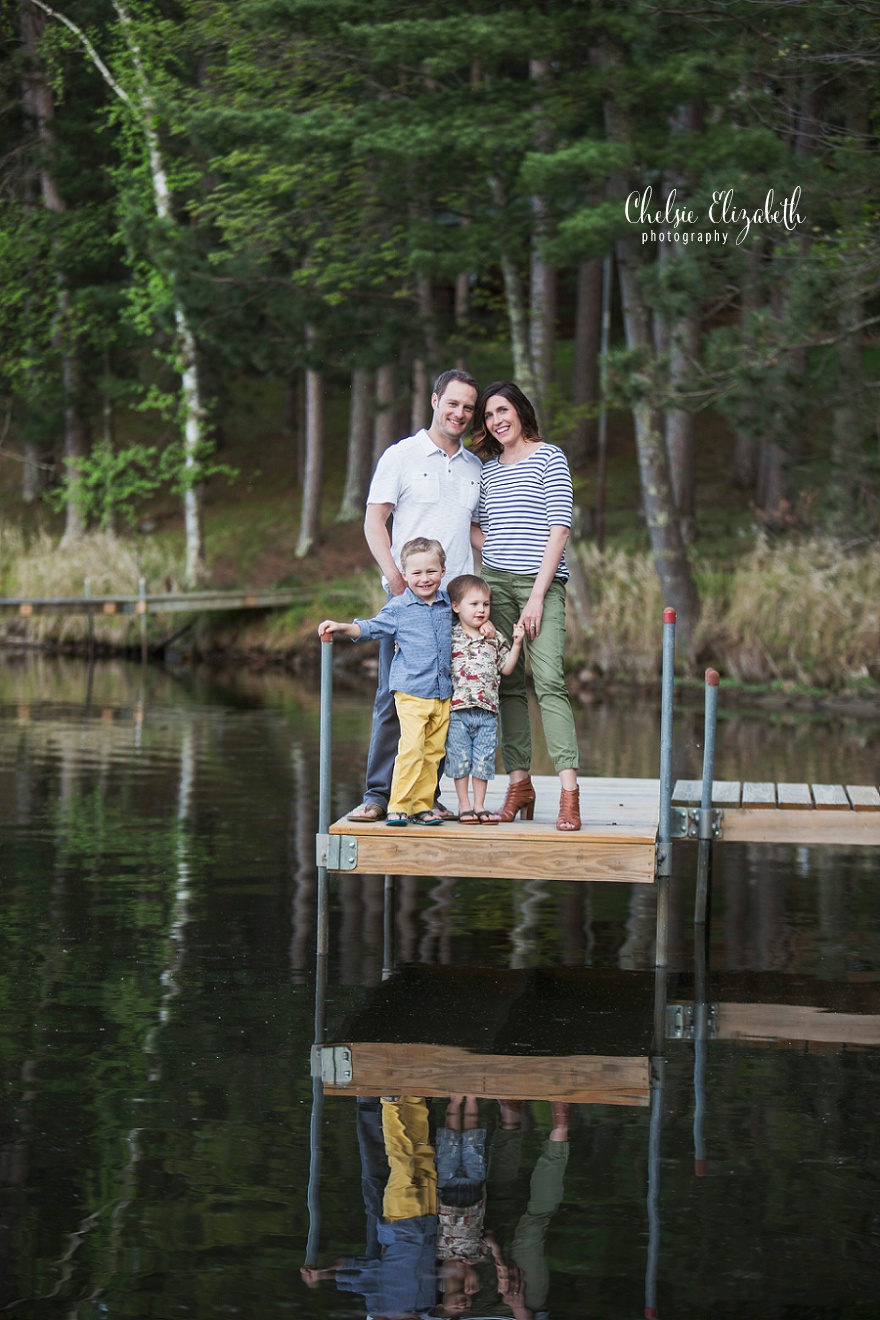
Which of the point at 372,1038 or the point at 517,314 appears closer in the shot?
the point at 372,1038

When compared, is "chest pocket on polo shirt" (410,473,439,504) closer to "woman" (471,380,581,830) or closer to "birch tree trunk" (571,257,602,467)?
"woman" (471,380,581,830)

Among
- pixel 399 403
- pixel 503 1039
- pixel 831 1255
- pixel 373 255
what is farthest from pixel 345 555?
pixel 831 1255

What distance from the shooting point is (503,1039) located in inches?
257

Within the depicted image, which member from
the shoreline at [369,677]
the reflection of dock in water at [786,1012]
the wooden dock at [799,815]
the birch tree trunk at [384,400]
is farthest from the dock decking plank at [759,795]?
the birch tree trunk at [384,400]

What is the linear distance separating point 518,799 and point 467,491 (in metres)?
1.34

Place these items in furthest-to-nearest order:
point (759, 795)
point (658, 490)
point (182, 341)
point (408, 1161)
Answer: point (182, 341), point (658, 490), point (759, 795), point (408, 1161)

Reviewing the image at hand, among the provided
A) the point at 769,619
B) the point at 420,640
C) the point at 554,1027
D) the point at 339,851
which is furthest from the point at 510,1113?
the point at 769,619

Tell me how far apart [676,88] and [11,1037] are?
1594cm

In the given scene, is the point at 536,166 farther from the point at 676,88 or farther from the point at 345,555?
the point at 345,555

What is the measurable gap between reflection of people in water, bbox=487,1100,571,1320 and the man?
2.34 m

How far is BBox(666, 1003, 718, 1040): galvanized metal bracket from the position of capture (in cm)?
660

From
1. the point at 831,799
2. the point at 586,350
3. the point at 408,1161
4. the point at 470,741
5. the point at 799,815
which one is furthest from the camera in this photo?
the point at 586,350

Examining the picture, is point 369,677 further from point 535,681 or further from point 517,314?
point 535,681

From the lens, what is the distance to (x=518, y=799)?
777 cm
